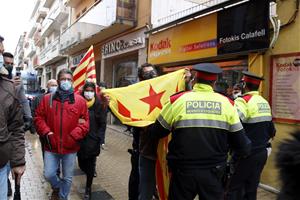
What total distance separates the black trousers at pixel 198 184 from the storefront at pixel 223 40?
14.4 feet

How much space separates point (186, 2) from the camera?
13703 mm

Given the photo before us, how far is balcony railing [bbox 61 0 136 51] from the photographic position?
14469mm

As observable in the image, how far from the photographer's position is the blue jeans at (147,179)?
15.9ft

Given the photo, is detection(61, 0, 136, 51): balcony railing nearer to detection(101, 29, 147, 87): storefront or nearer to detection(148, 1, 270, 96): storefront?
detection(101, 29, 147, 87): storefront

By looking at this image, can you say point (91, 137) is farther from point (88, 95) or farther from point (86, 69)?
point (86, 69)

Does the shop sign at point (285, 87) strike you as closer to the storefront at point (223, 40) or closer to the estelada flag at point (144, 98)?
the storefront at point (223, 40)

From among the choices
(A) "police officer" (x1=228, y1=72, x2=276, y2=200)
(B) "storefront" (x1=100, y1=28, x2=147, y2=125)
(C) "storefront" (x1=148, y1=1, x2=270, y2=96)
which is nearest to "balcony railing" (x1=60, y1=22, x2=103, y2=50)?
(B) "storefront" (x1=100, y1=28, x2=147, y2=125)

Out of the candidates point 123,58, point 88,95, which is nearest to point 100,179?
point 88,95

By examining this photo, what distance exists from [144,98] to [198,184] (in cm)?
173

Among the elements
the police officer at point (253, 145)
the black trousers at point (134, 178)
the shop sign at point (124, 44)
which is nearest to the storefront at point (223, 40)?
the shop sign at point (124, 44)

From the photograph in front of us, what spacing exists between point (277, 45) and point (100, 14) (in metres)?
10.2

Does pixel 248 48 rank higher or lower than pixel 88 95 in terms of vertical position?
higher

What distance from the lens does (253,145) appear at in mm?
5246

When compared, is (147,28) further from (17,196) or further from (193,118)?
(193,118)
